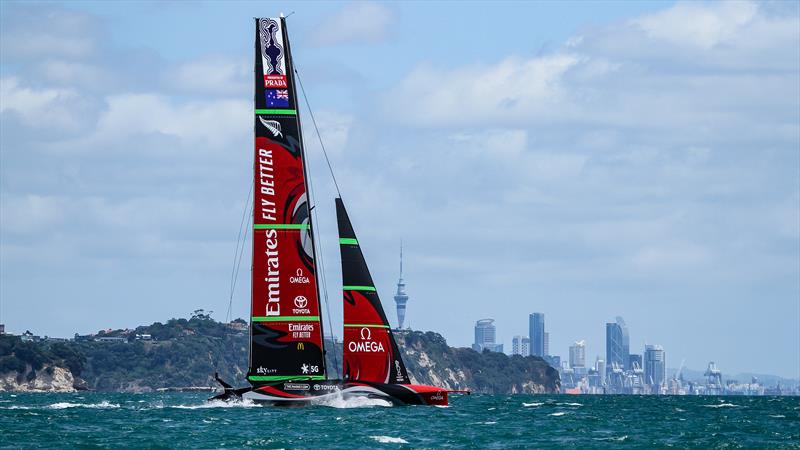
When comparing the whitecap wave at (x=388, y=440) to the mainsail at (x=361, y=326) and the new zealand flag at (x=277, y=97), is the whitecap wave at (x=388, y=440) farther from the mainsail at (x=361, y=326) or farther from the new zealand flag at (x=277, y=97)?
the new zealand flag at (x=277, y=97)

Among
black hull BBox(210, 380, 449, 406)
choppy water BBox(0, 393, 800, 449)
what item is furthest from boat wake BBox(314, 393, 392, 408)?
choppy water BBox(0, 393, 800, 449)

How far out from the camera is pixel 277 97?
221ft

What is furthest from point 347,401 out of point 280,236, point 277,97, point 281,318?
point 277,97

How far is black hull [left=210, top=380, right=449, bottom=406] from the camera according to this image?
67062 mm

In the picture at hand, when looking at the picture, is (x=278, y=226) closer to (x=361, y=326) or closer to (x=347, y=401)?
(x=361, y=326)

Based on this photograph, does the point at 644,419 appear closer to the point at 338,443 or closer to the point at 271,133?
the point at 271,133

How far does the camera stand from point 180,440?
54219 mm

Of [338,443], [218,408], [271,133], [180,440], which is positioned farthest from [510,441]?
[218,408]

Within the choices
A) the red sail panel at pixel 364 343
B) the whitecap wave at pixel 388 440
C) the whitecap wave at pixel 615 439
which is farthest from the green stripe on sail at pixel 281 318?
the whitecap wave at pixel 615 439

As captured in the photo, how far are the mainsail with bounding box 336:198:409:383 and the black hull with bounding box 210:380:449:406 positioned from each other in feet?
3.14

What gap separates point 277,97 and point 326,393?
42.4 ft

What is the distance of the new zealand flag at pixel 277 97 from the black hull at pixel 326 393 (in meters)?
11.9

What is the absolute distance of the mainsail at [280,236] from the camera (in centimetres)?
6694

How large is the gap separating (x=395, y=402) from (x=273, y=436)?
595 inches
